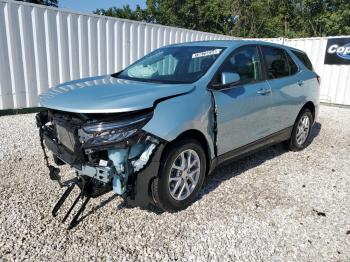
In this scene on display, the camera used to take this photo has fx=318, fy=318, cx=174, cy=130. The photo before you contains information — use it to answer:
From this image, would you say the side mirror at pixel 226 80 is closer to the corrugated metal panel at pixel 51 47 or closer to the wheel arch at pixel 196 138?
the wheel arch at pixel 196 138

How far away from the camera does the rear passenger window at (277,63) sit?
4.55 meters

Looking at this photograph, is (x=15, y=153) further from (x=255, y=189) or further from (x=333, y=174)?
(x=333, y=174)

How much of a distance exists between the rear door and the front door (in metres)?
0.18

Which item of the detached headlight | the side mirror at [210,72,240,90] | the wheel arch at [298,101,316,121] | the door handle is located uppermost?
the side mirror at [210,72,240,90]

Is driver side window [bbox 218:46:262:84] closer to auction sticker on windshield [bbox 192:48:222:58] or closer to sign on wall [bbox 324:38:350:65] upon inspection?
auction sticker on windshield [bbox 192:48:222:58]

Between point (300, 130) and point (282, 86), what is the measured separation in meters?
1.23

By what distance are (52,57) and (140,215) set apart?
19.1 ft

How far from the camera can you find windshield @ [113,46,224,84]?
12.0 feet

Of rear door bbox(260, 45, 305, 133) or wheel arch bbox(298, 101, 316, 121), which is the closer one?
rear door bbox(260, 45, 305, 133)

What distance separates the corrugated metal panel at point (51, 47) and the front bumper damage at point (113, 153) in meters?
5.06

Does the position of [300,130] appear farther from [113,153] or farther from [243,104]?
[113,153]

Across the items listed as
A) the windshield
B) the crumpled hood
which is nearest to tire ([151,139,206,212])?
the crumpled hood

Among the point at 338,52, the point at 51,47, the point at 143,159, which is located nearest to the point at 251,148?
the point at 143,159

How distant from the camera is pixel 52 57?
7.78 m
